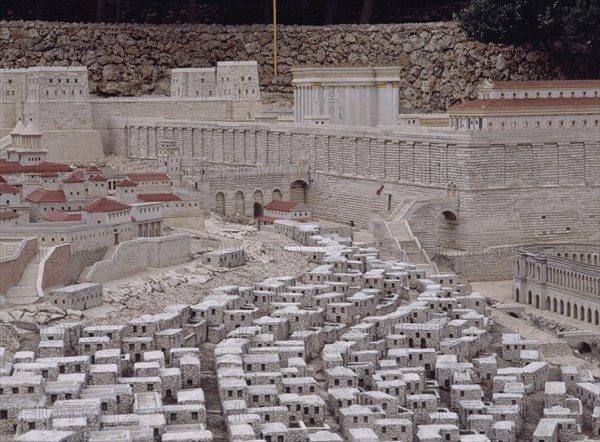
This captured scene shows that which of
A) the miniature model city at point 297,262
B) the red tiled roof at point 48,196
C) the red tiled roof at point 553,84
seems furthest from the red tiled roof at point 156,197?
the red tiled roof at point 553,84

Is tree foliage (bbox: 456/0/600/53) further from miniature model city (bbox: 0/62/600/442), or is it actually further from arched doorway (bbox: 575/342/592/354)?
arched doorway (bbox: 575/342/592/354)

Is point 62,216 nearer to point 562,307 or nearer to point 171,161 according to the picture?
point 171,161

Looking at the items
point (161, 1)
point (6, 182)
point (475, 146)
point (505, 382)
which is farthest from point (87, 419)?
point (161, 1)

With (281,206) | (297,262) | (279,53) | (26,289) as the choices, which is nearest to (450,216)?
(281,206)

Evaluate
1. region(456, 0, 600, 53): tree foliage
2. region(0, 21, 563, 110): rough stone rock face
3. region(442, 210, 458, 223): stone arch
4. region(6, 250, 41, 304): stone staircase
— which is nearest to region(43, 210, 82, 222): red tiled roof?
region(6, 250, 41, 304): stone staircase

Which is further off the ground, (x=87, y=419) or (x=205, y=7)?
(x=205, y=7)

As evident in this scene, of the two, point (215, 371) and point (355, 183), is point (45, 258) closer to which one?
point (215, 371)

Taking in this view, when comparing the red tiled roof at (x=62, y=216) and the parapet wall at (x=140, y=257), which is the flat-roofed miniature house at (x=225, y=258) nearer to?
the parapet wall at (x=140, y=257)
